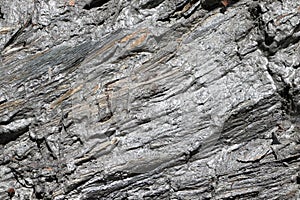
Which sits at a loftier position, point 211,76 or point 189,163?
point 211,76

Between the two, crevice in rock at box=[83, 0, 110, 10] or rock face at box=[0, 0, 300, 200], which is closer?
rock face at box=[0, 0, 300, 200]

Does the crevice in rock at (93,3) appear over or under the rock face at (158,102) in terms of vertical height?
over

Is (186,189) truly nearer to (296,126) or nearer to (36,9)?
(296,126)

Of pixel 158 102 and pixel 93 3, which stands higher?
pixel 93 3

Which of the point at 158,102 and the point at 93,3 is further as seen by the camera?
the point at 93,3

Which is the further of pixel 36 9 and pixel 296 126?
pixel 36 9

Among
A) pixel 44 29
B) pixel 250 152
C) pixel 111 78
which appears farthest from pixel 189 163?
pixel 44 29

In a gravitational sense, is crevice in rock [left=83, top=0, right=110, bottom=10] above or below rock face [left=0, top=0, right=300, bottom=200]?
above

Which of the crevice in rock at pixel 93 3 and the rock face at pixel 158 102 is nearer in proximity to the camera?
the rock face at pixel 158 102
